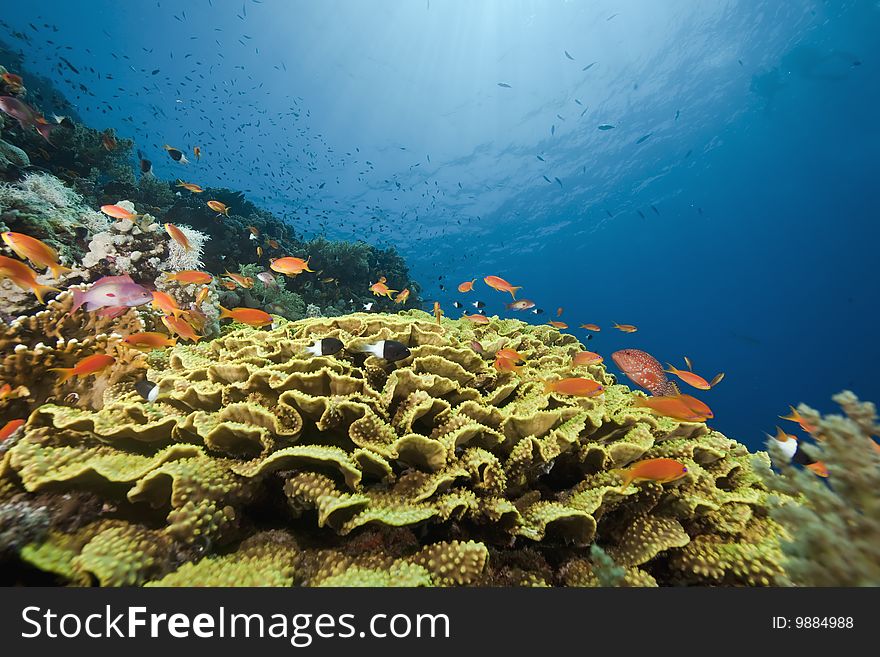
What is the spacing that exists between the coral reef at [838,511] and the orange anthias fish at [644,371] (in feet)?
5.80

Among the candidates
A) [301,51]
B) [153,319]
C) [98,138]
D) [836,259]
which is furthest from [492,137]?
[836,259]

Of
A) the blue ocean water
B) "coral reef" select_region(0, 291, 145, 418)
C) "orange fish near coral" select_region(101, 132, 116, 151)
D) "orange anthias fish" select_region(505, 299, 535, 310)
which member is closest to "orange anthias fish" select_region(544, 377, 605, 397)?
"coral reef" select_region(0, 291, 145, 418)

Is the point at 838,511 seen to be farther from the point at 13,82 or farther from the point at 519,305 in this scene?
the point at 13,82

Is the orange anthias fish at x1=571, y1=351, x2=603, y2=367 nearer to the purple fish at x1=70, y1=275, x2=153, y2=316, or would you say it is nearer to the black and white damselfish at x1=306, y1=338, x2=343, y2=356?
the black and white damselfish at x1=306, y1=338, x2=343, y2=356

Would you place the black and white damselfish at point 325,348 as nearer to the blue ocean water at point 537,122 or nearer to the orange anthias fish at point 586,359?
the orange anthias fish at point 586,359

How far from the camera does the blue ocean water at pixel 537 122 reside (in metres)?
34.4

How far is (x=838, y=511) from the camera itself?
5.59 ft

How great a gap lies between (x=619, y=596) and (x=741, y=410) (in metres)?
101

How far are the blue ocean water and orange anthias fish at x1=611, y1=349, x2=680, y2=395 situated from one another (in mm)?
22102

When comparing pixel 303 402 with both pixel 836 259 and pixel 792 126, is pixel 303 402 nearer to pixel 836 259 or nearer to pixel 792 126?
pixel 792 126

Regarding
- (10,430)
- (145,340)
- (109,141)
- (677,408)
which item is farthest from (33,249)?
(109,141)

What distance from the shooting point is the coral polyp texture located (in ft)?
5.85

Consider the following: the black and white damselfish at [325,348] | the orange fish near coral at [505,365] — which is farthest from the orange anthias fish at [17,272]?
the orange fish near coral at [505,365]

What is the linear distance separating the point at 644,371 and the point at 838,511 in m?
2.23
